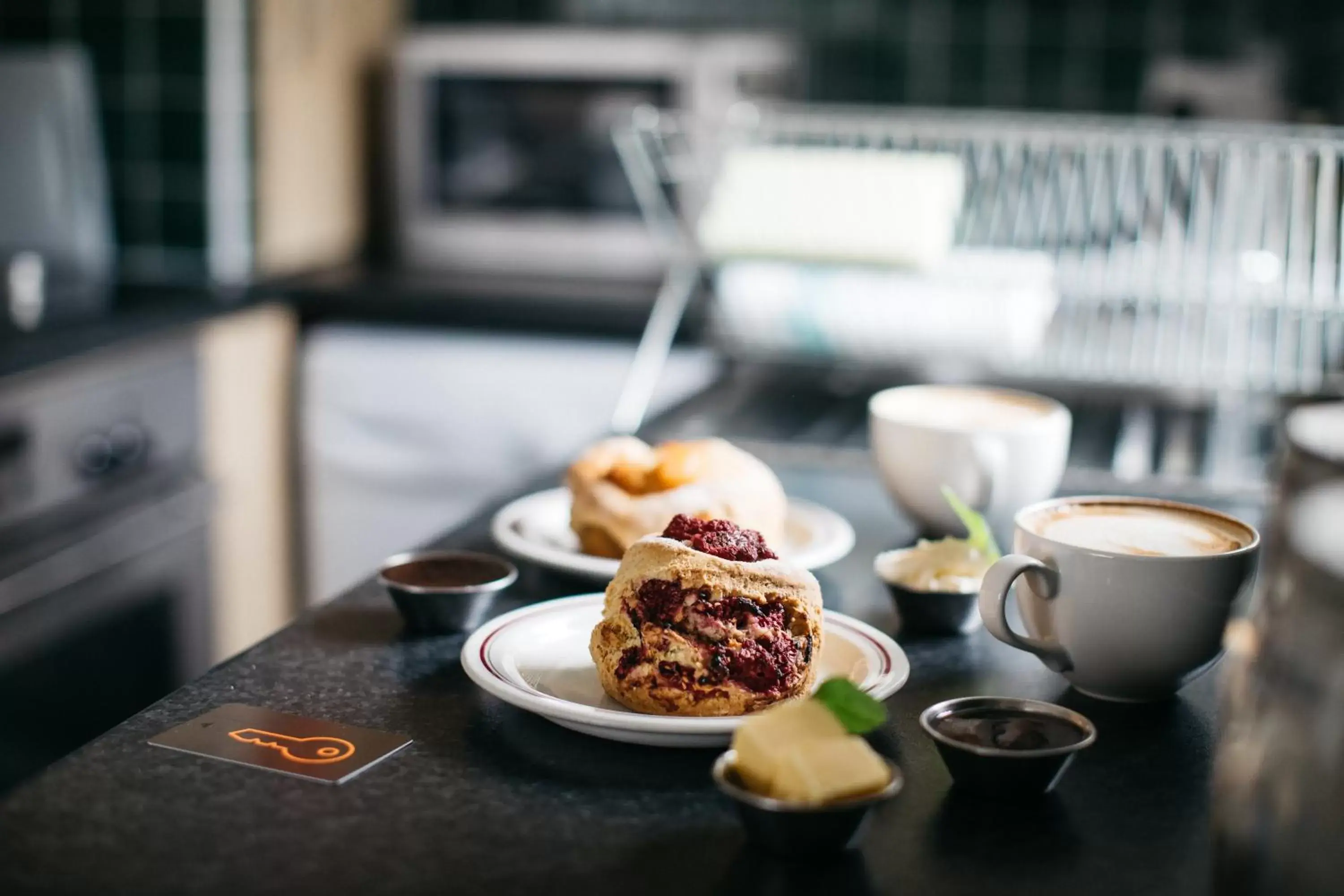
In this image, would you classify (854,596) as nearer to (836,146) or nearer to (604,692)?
(604,692)

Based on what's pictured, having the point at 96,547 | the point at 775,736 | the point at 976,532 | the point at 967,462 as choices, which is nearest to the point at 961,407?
the point at 967,462

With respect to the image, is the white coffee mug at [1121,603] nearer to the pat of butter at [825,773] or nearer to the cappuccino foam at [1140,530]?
the cappuccino foam at [1140,530]

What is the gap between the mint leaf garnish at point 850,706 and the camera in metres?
0.65

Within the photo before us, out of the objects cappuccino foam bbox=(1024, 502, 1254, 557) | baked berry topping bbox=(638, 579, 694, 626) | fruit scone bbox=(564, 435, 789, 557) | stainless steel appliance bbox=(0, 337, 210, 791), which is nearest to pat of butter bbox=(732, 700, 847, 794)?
baked berry topping bbox=(638, 579, 694, 626)

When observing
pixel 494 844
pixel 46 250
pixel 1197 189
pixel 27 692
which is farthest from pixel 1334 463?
pixel 46 250

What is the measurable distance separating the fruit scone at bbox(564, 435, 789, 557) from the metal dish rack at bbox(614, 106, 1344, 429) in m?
0.69

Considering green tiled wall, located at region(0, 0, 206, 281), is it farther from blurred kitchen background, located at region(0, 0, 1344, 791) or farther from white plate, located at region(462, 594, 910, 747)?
white plate, located at region(462, 594, 910, 747)

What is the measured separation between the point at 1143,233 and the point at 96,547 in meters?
1.45

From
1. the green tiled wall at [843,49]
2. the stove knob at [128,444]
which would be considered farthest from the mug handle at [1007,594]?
the green tiled wall at [843,49]

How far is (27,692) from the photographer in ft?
6.04

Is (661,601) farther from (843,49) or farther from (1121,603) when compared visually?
(843,49)

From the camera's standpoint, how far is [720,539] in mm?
801

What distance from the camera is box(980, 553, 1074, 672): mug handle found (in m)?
0.81

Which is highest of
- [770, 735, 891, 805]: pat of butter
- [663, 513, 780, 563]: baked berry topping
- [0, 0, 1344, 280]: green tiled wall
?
[0, 0, 1344, 280]: green tiled wall
